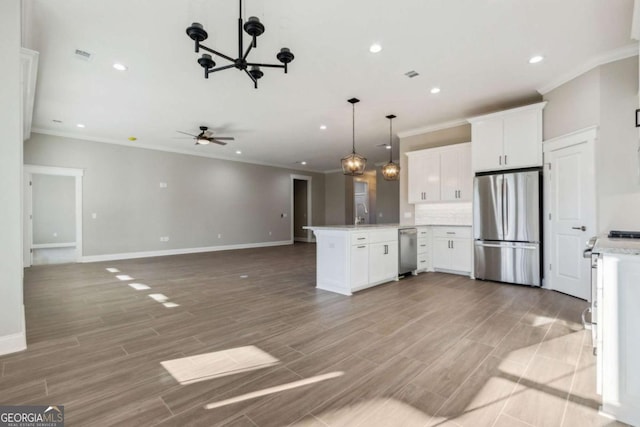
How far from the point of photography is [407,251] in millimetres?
5129

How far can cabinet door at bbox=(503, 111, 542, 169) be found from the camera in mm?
4363

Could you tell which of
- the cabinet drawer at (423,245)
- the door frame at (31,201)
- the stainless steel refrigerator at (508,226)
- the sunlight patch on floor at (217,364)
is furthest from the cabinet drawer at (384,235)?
the door frame at (31,201)

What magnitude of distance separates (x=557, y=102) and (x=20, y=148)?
6.26m

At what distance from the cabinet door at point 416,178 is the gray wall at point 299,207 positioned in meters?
6.63

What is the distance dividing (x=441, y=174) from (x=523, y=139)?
146 cm

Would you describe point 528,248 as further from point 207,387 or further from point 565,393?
point 207,387

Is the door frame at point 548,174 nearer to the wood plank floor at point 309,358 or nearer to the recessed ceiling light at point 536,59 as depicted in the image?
the wood plank floor at point 309,358

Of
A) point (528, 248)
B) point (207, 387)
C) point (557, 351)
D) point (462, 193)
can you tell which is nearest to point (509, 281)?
point (528, 248)

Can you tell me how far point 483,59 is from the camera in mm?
3537

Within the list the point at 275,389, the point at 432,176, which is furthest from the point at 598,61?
the point at 275,389

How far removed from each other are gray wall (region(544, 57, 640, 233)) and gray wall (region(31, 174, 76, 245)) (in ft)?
31.9

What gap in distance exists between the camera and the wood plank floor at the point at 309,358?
1.65 metres

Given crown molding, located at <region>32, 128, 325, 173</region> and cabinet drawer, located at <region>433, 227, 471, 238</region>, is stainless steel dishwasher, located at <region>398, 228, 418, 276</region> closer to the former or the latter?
cabinet drawer, located at <region>433, 227, 471, 238</region>

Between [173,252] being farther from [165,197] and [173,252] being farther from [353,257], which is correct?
[353,257]
